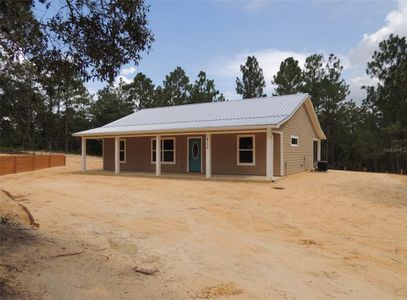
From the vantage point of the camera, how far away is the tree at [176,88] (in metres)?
45.2

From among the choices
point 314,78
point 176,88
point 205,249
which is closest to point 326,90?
point 314,78

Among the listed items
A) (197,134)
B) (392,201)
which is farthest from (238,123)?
(392,201)

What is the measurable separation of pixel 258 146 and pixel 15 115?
11773 millimetres

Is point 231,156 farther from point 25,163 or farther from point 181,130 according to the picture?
point 25,163

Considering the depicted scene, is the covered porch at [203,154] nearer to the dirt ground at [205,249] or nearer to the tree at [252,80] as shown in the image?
the dirt ground at [205,249]

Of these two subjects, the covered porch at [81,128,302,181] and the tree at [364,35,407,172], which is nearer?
the covered porch at [81,128,302,181]

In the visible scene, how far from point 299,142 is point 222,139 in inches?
171

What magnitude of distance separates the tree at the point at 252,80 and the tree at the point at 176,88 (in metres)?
7.45

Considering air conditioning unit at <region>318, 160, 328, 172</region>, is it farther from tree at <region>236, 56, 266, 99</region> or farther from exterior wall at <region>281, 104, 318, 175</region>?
tree at <region>236, 56, 266, 99</region>

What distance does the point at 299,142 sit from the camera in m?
19.7

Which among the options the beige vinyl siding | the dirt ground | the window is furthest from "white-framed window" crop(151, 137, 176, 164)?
the dirt ground

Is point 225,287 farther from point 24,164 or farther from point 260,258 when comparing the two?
point 24,164

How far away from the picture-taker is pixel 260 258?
5555 mm

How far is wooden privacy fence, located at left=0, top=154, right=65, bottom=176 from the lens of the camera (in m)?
20.0
